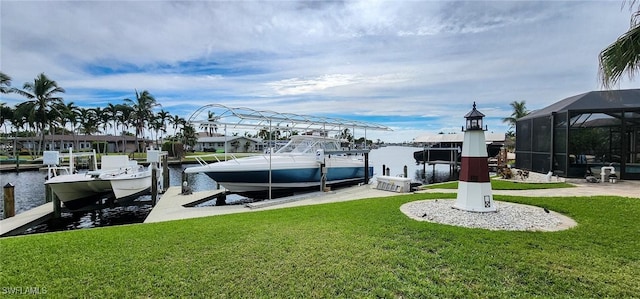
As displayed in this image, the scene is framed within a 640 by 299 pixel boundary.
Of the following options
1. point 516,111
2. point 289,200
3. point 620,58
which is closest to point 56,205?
point 289,200

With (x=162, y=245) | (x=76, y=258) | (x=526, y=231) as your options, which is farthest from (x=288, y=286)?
(x=526, y=231)

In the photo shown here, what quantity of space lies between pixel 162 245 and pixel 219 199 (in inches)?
359

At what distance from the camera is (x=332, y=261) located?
420 cm

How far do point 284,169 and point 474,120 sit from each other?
26.8 ft

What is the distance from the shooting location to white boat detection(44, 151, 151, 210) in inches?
420

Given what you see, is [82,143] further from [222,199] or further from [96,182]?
[222,199]

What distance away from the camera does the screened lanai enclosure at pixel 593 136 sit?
42.5ft

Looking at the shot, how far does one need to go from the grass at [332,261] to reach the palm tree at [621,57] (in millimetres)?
2563

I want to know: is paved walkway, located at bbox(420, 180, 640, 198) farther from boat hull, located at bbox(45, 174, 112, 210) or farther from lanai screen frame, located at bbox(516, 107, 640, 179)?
boat hull, located at bbox(45, 174, 112, 210)

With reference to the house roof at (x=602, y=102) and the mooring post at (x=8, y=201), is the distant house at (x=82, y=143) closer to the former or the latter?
the mooring post at (x=8, y=201)

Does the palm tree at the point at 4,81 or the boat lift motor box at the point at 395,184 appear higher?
the palm tree at the point at 4,81

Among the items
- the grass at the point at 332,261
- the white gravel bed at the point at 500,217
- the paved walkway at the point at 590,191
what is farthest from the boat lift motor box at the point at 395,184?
the grass at the point at 332,261

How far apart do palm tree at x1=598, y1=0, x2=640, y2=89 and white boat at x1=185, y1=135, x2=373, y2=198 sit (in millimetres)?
9095

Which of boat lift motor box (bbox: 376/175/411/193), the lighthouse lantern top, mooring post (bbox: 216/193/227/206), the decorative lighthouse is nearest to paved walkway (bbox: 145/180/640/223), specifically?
boat lift motor box (bbox: 376/175/411/193)
